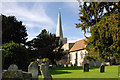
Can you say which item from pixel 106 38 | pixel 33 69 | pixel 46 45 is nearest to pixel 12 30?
pixel 46 45

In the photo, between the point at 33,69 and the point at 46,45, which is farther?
the point at 46,45

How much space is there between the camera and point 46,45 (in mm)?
34438

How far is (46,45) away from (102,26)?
962 inches

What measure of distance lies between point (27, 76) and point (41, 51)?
25.0 metres

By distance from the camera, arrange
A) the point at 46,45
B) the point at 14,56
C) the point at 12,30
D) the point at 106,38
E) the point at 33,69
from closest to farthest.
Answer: the point at 33,69
the point at 106,38
the point at 14,56
the point at 12,30
the point at 46,45

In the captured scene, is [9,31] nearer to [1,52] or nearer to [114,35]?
[1,52]

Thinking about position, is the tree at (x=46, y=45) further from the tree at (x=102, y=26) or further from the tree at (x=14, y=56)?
the tree at (x=102, y=26)

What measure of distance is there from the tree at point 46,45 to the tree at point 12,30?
5.33 m

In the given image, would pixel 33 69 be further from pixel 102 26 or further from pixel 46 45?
pixel 46 45

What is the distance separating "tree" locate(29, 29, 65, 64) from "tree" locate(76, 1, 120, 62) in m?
21.0

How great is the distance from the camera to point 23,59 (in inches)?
644

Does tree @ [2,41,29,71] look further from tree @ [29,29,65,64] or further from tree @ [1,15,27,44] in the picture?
tree @ [29,29,65,64]

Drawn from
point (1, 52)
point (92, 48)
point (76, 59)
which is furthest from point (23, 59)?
point (76, 59)

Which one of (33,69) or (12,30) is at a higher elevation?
(12,30)
